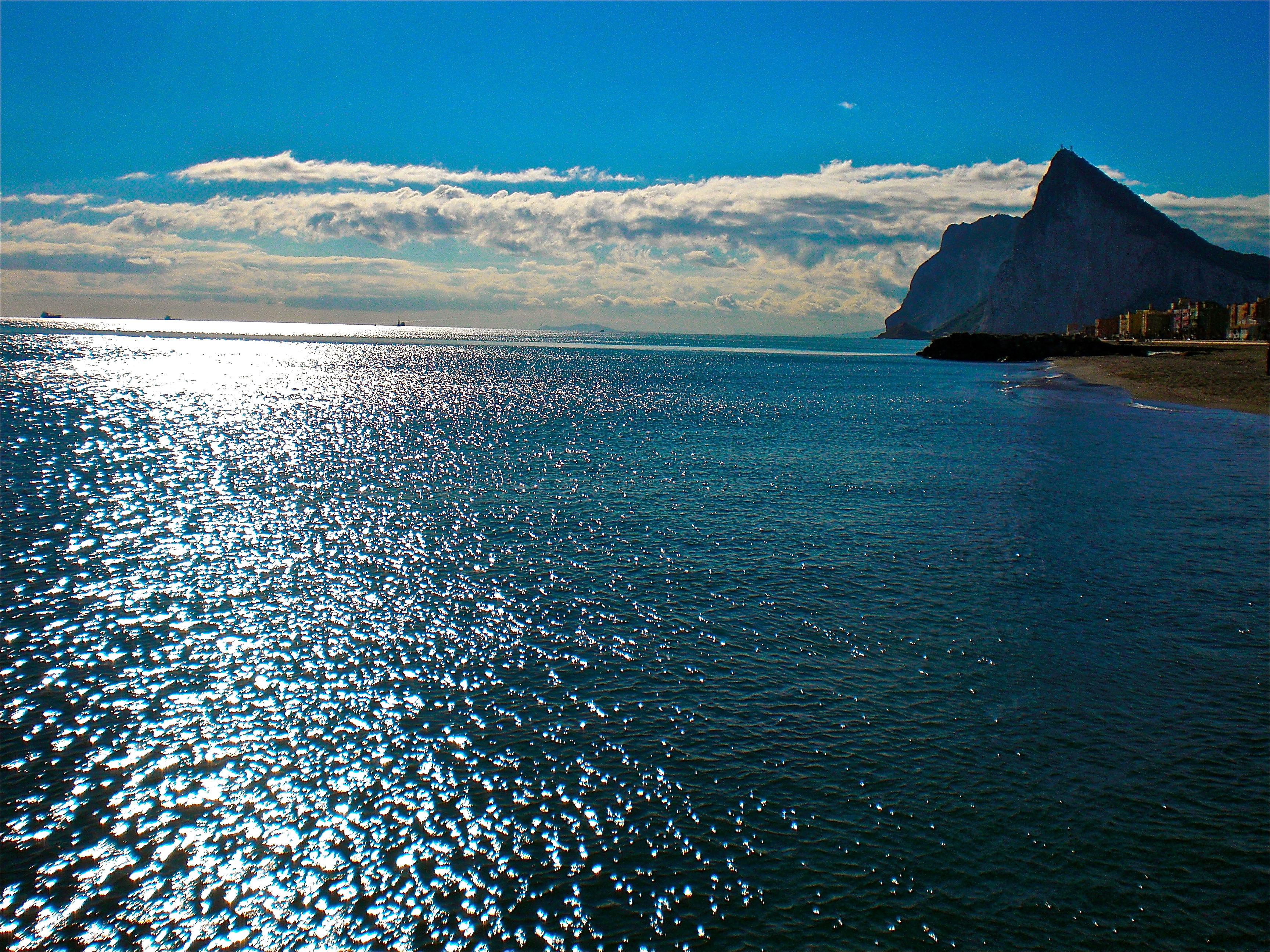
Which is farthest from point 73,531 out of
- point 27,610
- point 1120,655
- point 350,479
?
point 1120,655

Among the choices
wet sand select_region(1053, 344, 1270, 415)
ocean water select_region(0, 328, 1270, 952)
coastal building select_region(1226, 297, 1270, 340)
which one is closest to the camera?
ocean water select_region(0, 328, 1270, 952)

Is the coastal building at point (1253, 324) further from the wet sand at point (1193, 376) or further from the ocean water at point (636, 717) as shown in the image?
the ocean water at point (636, 717)

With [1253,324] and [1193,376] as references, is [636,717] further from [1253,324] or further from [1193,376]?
[1253,324]

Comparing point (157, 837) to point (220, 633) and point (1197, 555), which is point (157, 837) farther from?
point (1197, 555)

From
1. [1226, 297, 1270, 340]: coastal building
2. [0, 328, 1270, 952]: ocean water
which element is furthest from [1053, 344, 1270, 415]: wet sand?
[0, 328, 1270, 952]: ocean water

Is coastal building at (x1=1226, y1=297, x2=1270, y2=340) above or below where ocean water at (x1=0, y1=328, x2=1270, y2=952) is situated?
above

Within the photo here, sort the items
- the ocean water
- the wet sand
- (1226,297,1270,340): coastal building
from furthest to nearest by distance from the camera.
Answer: (1226,297,1270,340): coastal building
the wet sand
the ocean water

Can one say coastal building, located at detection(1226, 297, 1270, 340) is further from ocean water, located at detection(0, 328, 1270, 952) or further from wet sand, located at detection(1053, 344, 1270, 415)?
ocean water, located at detection(0, 328, 1270, 952)
